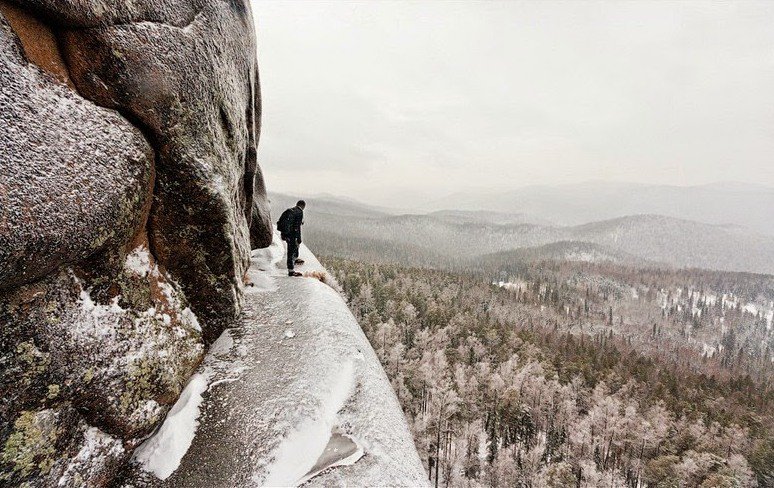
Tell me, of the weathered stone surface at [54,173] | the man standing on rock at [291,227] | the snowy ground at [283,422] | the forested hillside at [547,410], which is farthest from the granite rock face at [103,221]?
the forested hillside at [547,410]

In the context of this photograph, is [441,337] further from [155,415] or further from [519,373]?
[155,415]

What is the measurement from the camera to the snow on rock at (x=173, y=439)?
4211mm

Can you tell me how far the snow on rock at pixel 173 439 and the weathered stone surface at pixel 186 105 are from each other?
A: 1.31 meters

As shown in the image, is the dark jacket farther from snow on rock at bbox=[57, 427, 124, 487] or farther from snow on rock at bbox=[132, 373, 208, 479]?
snow on rock at bbox=[57, 427, 124, 487]

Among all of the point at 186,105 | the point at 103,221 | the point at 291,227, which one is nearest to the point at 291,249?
the point at 291,227

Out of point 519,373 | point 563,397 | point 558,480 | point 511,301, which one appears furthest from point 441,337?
point 511,301

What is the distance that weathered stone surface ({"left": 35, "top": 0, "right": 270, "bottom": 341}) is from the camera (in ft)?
14.0

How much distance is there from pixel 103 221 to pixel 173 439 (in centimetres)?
287

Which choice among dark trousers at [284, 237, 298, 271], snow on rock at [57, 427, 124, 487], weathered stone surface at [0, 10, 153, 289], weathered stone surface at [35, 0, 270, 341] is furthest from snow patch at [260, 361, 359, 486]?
dark trousers at [284, 237, 298, 271]

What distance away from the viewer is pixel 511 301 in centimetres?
13862

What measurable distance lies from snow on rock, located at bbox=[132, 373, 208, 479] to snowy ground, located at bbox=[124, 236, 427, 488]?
0.01 m

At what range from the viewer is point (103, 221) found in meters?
3.94

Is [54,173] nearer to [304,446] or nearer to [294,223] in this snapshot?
[304,446]

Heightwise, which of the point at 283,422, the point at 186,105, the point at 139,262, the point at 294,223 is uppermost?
the point at 186,105
